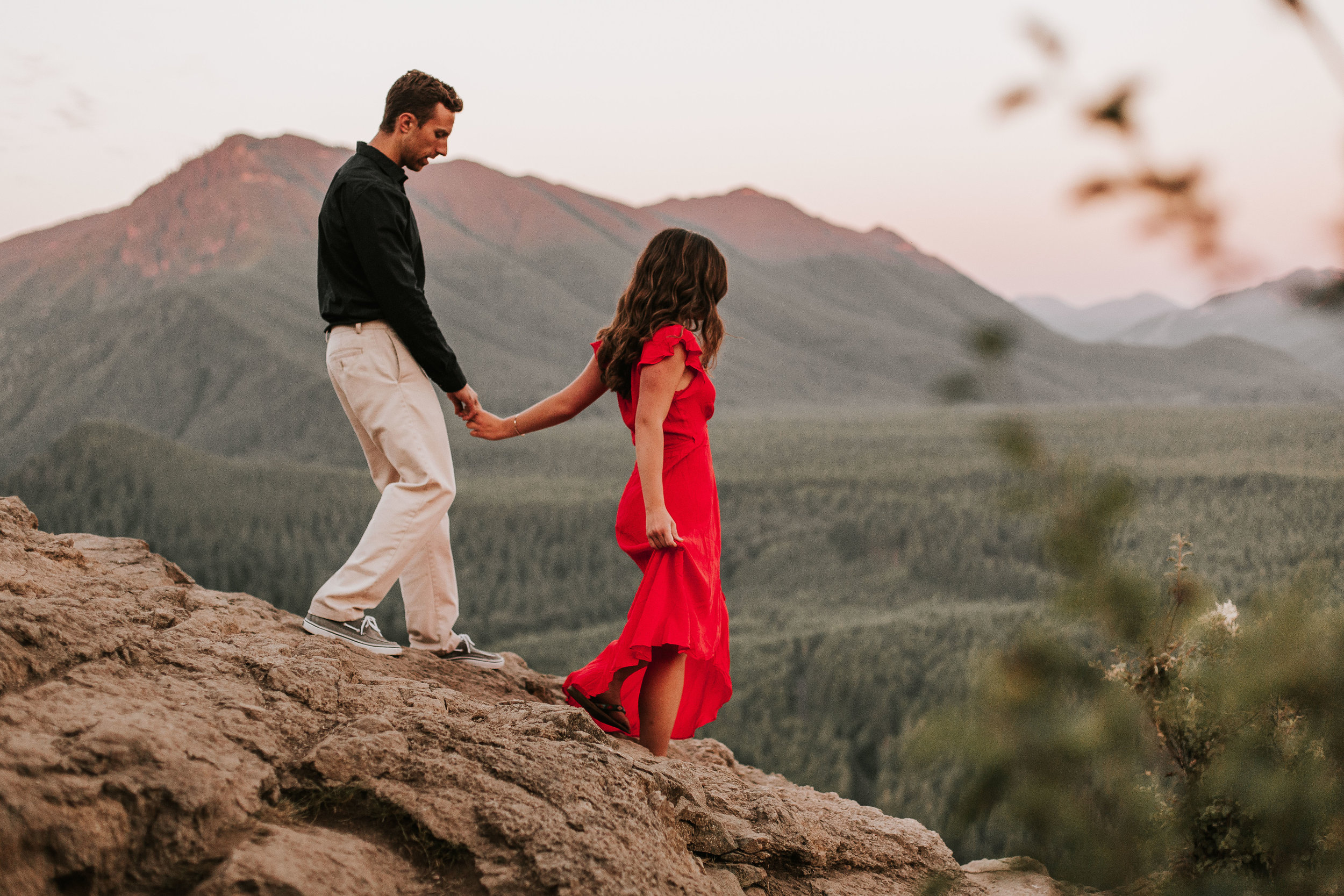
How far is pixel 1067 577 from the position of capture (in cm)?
144

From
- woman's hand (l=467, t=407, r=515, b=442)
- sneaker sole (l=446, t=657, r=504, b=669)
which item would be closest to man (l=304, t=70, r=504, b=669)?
woman's hand (l=467, t=407, r=515, b=442)

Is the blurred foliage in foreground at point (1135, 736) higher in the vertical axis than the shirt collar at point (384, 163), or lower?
lower

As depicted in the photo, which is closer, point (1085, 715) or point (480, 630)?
point (1085, 715)

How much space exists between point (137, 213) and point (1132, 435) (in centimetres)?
7889

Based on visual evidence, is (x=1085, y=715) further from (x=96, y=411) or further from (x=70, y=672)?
(x=96, y=411)

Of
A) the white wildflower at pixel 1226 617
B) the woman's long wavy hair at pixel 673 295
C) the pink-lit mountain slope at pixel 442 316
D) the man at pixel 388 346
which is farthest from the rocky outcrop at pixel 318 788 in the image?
the pink-lit mountain slope at pixel 442 316

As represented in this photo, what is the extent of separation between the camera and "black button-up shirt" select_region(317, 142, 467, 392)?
3982 millimetres

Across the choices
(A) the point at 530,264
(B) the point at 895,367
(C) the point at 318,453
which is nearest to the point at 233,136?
(A) the point at 530,264

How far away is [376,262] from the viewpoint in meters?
3.97

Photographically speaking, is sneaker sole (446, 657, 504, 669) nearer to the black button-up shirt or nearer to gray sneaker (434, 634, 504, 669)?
gray sneaker (434, 634, 504, 669)

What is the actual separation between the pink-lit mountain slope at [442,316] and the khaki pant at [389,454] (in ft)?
147

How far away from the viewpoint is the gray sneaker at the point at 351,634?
4.03 m

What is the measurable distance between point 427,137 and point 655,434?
1720 mm

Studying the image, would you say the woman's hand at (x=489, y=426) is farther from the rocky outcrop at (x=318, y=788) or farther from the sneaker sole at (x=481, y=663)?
the rocky outcrop at (x=318, y=788)
